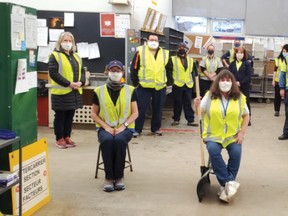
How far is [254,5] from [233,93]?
7.98 meters

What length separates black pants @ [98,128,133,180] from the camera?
3838 millimetres

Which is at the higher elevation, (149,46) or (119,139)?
(149,46)

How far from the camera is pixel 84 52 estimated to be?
22.8 ft

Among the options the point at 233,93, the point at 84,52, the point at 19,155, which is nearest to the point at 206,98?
the point at 233,93

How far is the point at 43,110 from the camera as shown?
6.77 meters

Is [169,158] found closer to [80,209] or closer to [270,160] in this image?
[270,160]

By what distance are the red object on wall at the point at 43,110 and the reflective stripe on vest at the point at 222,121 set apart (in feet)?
11.7

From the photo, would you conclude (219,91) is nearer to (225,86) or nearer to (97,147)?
(225,86)

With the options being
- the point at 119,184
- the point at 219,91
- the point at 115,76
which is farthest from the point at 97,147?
the point at 219,91

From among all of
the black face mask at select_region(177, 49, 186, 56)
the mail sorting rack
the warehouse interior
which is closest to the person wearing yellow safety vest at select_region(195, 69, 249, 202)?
the warehouse interior

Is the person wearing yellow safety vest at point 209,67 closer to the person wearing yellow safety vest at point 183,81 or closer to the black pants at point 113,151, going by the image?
the person wearing yellow safety vest at point 183,81

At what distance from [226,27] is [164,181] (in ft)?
25.9

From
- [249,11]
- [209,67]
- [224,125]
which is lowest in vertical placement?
[224,125]

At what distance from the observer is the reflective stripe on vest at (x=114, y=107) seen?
3.95 m
